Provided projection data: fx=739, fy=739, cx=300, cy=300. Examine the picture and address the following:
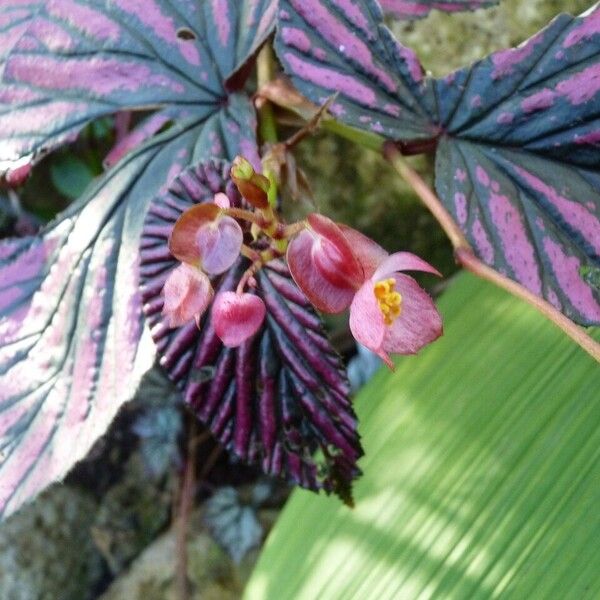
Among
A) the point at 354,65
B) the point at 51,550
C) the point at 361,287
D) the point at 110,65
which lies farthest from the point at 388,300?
the point at 51,550

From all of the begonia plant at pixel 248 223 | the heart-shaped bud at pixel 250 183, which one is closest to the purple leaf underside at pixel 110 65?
the begonia plant at pixel 248 223

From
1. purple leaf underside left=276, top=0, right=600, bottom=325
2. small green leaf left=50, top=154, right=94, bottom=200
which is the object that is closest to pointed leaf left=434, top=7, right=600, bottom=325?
purple leaf underside left=276, top=0, right=600, bottom=325

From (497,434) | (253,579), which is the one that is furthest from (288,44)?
(253,579)

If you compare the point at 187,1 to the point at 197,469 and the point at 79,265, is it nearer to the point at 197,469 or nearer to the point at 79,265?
the point at 79,265

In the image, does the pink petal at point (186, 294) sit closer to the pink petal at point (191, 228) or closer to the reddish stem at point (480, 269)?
the pink petal at point (191, 228)

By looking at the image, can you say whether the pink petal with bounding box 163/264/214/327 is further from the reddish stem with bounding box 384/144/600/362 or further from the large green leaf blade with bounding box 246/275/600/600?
the large green leaf blade with bounding box 246/275/600/600
